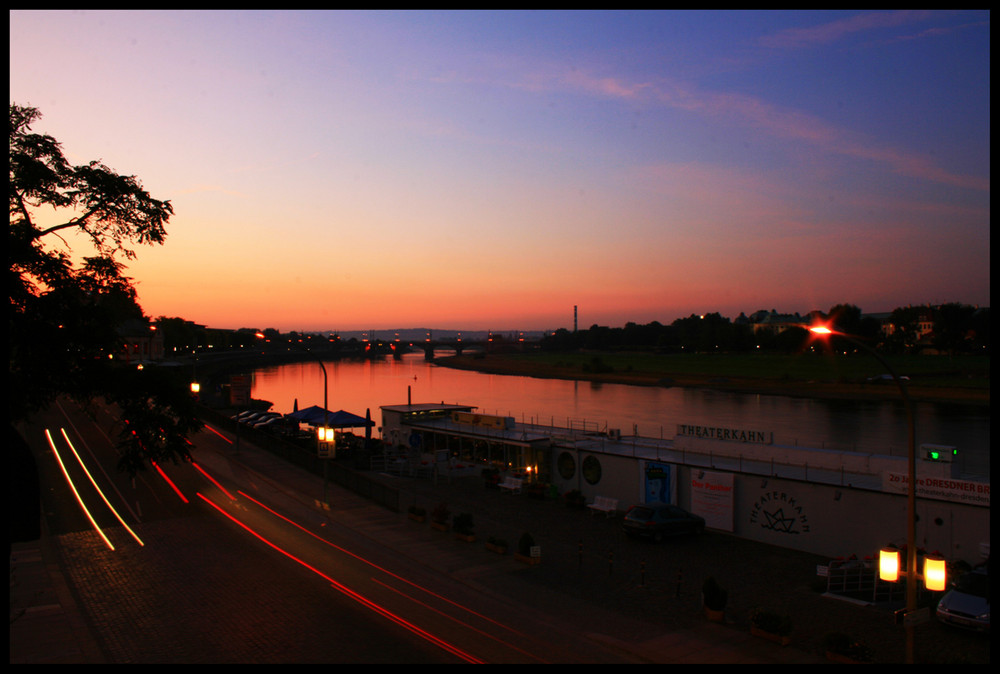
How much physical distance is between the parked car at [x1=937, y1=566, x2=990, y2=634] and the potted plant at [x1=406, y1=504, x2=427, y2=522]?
1422 cm

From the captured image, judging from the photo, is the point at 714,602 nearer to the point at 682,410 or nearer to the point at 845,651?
the point at 845,651

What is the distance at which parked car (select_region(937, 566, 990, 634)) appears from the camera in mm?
13062

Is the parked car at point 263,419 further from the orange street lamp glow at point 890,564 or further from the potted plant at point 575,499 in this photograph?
the orange street lamp glow at point 890,564

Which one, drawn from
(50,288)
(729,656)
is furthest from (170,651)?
(729,656)

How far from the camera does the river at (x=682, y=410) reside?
55.8 metres

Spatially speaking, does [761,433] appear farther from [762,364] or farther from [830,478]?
[762,364]

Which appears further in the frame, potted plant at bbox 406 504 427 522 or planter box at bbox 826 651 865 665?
potted plant at bbox 406 504 427 522

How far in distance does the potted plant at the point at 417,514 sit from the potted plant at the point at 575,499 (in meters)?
5.38

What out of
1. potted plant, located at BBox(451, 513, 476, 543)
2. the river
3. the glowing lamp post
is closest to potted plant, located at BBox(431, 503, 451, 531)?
potted plant, located at BBox(451, 513, 476, 543)

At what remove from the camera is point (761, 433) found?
77.0 ft

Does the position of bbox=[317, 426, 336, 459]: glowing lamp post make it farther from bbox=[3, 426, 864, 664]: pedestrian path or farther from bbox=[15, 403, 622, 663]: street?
bbox=[15, 403, 622, 663]: street

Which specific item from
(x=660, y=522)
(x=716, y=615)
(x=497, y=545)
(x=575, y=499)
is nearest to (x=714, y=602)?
(x=716, y=615)

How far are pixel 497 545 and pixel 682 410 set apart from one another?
62.1 meters

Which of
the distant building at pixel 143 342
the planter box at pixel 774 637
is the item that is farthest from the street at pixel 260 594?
the distant building at pixel 143 342
